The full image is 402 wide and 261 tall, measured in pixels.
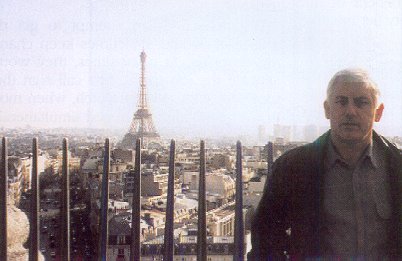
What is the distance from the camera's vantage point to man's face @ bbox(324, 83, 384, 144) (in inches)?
71.2

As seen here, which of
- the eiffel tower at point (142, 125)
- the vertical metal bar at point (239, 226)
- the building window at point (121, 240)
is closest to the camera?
the vertical metal bar at point (239, 226)

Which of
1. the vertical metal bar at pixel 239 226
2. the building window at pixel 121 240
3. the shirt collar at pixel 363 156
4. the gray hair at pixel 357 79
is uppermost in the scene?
the gray hair at pixel 357 79

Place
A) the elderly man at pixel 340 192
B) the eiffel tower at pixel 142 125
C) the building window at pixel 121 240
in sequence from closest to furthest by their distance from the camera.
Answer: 1. the elderly man at pixel 340 192
2. the building window at pixel 121 240
3. the eiffel tower at pixel 142 125

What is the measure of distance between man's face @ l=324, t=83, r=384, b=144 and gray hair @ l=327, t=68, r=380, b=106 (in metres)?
0.01

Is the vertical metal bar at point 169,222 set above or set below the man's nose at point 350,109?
below

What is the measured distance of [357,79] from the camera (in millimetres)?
1815

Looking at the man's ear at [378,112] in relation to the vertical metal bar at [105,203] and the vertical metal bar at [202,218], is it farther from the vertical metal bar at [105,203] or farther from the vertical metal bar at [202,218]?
the vertical metal bar at [105,203]

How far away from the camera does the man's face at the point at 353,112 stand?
181 cm

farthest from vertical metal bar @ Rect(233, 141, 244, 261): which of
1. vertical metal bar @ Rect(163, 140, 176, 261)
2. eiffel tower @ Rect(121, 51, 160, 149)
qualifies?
eiffel tower @ Rect(121, 51, 160, 149)

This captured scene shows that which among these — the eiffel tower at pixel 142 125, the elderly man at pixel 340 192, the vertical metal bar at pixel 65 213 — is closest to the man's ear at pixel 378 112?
the elderly man at pixel 340 192

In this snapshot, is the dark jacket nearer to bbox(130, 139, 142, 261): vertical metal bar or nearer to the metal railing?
the metal railing

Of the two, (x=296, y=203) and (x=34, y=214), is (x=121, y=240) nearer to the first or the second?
(x=34, y=214)

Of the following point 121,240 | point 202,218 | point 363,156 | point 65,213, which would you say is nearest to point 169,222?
point 202,218

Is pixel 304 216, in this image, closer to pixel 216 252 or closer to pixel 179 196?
pixel 216 252
